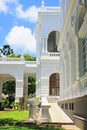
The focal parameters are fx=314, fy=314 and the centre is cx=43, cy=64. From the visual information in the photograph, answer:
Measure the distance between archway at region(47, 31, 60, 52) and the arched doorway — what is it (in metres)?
5.31

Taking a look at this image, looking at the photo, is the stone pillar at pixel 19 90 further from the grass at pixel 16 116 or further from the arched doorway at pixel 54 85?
the grass at pixel 16 116

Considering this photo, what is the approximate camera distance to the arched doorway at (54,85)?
118ft

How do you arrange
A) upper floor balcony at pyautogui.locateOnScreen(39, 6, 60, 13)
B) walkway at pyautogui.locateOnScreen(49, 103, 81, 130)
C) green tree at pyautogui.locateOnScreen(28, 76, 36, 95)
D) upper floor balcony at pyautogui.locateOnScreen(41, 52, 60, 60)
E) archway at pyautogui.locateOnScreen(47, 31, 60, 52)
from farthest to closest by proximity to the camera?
1. green tree at pyautogui.locateOnScreen(28, 76, 36, 95)
2. archway at pyautogui.locateOnScreen(47, 31, 60, 52)
3. upper floor balcony at pyautogui.locateOnScreen(39, 6, 60, 13)
4. upper floor balcony at pyautogui.locateOnScreen(41, 52, 60, 60)
5. walkway at pyautogui.locateOnScreen(49, 103, 81, 130)

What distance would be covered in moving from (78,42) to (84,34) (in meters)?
1.04

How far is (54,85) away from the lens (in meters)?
36.2

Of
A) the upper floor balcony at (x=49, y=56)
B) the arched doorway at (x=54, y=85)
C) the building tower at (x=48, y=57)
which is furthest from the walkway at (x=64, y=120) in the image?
the upper floor balcony at (x=49, y=56)

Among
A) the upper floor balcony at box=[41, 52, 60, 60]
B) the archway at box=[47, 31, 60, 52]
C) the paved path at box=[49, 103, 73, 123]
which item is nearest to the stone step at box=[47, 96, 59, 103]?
the upper floor balcony at box=[41, 52, 60, 60]

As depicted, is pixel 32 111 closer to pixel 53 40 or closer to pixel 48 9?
pixel 48 9

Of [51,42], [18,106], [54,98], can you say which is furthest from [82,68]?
[51,42]

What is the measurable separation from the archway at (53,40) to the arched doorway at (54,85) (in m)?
5.31

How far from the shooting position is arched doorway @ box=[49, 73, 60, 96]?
118 ft

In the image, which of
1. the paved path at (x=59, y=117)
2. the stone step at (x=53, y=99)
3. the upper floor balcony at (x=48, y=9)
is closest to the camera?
the paved path at (x=59, y=117)

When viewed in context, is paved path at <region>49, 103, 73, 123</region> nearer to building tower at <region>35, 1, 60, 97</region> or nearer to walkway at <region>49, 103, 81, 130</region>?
walkway at <region>49, 103, 81, 130</region>

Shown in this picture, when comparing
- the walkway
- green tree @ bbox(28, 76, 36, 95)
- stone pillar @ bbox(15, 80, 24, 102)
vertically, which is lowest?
the walkway
